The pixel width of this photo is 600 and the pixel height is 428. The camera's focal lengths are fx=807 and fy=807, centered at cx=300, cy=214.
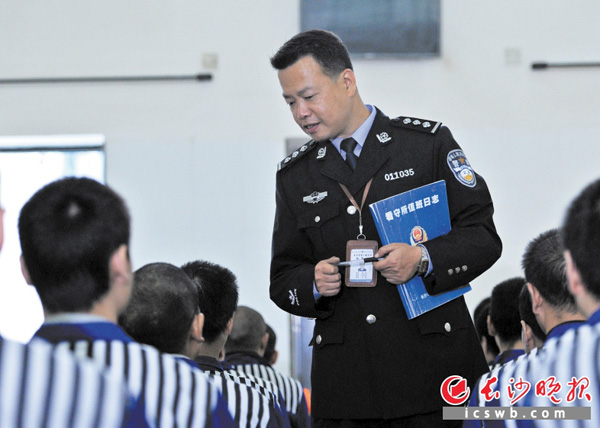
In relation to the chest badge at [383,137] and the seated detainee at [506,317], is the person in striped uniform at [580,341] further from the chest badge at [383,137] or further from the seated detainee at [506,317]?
the seated detainee at [506,317]

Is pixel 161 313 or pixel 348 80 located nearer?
pixel 161 313

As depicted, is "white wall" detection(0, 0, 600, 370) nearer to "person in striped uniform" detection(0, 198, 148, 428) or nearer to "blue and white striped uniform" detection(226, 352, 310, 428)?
"blue and white striped uniform" detection(226, 352, 310, 428)

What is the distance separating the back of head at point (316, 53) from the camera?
2336 millimetres

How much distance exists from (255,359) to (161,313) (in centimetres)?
168

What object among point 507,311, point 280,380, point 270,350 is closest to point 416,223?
point 507,311

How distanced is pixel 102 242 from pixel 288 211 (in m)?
0.98

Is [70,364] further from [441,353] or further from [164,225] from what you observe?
[164,225]

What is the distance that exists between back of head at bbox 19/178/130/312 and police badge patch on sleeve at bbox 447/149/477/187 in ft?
3.38

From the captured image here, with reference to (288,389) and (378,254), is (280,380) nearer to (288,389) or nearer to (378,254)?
(288,389)

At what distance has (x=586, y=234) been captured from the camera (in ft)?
4.20

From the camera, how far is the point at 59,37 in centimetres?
564

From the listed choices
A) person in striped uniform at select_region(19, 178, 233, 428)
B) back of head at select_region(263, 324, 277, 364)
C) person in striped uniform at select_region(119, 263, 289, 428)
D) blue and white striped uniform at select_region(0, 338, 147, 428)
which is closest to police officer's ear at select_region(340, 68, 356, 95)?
person in striped uniform at select_region(119, 263, 289, 428)

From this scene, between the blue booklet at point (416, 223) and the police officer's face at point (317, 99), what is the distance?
30 centimetres

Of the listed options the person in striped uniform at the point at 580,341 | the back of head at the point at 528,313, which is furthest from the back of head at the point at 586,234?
the back of head at the point at 528,313
